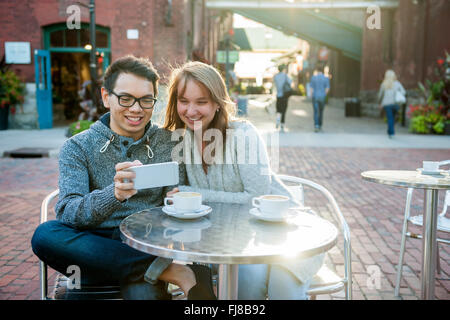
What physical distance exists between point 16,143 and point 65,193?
9859 mm

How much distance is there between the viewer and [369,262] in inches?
151

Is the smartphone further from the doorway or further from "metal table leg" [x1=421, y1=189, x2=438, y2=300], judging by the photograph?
the doorway

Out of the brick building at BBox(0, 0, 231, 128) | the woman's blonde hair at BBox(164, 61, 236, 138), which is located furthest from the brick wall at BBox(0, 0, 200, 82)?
the woman's blonde hair at BBox(164, 61, 236, 138)

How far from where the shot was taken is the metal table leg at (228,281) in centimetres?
169

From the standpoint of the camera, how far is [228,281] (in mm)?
1695

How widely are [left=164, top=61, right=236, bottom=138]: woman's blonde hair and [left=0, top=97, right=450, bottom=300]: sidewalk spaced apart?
154 centimetres

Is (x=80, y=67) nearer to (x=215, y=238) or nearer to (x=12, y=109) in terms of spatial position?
(x=12, y=109)

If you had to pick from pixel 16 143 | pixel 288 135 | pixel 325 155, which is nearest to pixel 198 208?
pixel 325 155

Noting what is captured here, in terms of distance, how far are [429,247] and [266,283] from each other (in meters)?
1.21

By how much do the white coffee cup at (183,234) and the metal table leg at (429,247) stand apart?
1.58 m

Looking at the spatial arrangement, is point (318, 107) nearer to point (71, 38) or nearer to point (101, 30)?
point (101, 30)

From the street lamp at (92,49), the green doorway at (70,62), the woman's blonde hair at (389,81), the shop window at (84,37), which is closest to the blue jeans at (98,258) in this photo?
the street lamp at (92,49)

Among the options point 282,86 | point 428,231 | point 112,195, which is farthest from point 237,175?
point 282,86

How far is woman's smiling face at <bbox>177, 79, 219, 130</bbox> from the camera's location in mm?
2453
